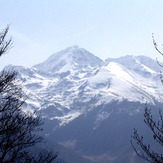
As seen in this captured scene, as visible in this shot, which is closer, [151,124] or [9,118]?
[151,124]

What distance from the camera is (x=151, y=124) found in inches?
655

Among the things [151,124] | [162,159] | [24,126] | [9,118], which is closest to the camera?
[162,159]

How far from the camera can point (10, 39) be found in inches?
765

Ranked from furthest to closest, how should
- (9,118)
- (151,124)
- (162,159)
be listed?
(9,118), (151,124), (162,159)

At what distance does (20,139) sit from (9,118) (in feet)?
5.51

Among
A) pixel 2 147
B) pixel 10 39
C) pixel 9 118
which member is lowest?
pixel 2 147

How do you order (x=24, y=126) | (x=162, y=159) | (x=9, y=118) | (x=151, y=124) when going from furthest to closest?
(x=24, y=126) < (x=9, y=118) < (x=151, y=124) < (x=162, y=159)

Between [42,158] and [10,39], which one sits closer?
[10,39]

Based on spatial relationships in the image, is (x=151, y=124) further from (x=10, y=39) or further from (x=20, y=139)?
(x=10, y=39)

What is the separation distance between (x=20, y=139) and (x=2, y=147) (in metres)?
1.24

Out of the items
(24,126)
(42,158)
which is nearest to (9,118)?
(24,126)

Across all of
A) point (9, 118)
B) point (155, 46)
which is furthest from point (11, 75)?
point (155, 46)

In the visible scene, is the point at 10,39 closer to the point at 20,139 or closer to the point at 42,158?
the point at 20,139

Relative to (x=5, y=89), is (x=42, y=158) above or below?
below
